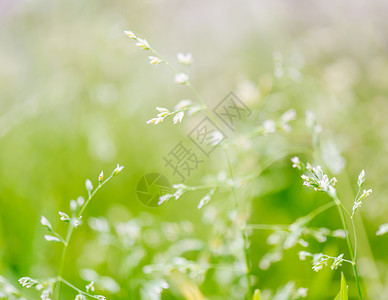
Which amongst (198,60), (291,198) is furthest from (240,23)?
(291,198)

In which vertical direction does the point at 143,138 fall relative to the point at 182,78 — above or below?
above

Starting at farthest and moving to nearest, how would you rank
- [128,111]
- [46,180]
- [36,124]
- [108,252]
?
[36,124]
[128,111]
[46,180]
[108,252]

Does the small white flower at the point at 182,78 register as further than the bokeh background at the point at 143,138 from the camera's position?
No

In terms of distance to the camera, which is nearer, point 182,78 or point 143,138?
point 182,78

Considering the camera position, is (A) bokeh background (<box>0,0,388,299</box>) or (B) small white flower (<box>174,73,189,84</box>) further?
(A) bokeh background (<box>0,0,388,299</box>)

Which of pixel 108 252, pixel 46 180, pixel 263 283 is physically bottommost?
pixel 263 283

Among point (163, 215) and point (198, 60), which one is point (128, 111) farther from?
point (198, 60)

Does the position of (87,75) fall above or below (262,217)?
above

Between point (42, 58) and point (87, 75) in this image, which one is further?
point (42, 58)
